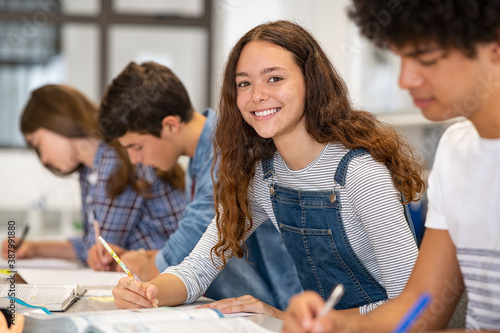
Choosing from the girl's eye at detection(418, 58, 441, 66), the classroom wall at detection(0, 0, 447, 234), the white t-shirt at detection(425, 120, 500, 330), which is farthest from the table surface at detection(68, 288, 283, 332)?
the classroom wall at detection(0, 0, 447, 234)

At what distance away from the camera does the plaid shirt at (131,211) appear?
1.96 meters

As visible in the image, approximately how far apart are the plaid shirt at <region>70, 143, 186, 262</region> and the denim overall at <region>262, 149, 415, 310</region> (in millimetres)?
736

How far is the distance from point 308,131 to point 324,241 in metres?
0.23

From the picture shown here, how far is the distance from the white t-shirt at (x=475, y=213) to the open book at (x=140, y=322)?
1.03 ft

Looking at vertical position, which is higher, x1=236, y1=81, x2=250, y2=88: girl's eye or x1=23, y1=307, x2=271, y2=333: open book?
x1=236, y1=81, x2=250, y2=88: girl's eye

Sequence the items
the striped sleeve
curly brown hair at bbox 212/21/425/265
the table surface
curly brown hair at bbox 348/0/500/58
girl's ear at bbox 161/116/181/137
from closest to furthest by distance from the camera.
→ curly brown hair at bbox 348/0/500/58 < the table surface < the striped sleeve < curly brown hair at bbox 212/21/425/265 < girl's ear at bbox 161/116/181/137

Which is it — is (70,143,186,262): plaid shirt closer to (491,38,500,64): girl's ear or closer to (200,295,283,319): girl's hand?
(200,295,283,319): girl's hand

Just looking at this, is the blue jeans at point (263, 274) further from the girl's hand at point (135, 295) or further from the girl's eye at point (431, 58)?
the girl's eye at point (431, 58)

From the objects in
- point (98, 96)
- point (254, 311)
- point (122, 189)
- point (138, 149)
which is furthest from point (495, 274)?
point (98, 96)

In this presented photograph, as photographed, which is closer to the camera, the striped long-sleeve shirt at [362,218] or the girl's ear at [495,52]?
the girl's ear at [495,52]

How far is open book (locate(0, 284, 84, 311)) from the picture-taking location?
3.99 feet

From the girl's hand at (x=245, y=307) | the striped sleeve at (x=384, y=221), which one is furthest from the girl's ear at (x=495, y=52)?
the girl's hand at (x=245, y=307)

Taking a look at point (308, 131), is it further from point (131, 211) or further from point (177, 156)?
point (131, 211)

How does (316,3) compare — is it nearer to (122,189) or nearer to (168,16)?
(168,16)
